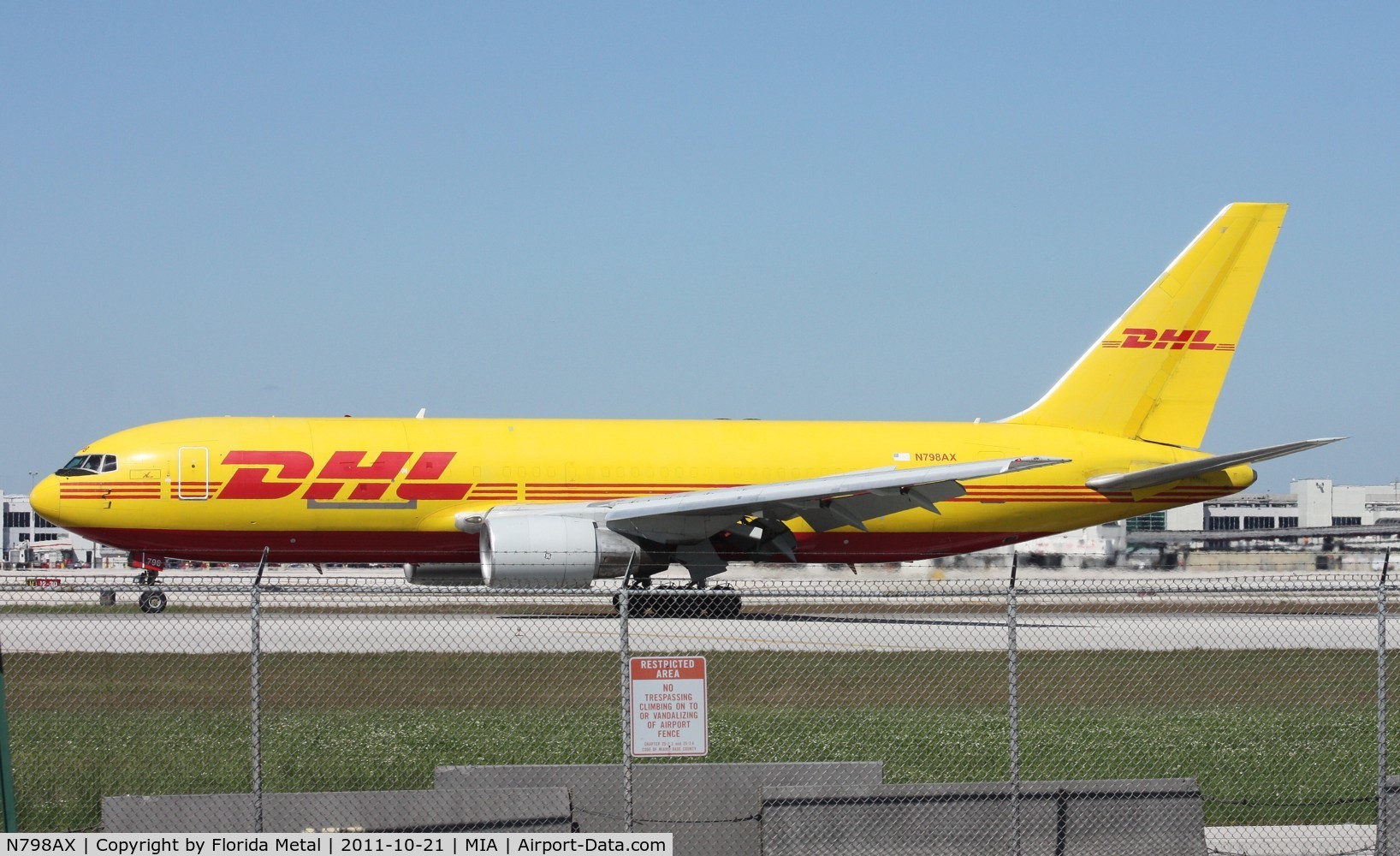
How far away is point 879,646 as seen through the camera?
20.5m

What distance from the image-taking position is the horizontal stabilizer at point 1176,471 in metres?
26.5

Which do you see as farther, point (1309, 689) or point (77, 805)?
point (1309, 689)

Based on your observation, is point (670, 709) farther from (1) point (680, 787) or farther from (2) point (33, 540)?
(2) point (33, 540)

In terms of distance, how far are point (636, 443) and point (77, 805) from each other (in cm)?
1811

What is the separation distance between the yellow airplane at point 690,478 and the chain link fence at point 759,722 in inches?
117

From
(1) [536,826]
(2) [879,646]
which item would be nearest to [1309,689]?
(2) [879,646]

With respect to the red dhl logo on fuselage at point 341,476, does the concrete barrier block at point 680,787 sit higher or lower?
lower

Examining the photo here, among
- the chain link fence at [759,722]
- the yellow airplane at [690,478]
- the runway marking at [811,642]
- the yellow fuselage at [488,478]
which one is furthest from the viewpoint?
the yellow fuselage at [488,478]

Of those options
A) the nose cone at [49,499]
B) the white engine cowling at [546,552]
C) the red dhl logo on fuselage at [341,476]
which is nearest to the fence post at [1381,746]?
the white engine cowling at [546,552]

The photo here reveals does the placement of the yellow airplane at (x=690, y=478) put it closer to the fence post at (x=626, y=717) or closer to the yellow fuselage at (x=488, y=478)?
the yellow fuselage at (x=488, y=478)

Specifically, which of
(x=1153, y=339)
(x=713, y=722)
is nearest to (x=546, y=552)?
(x=713, y=722)

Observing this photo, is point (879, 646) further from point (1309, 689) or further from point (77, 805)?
point (77, 805)

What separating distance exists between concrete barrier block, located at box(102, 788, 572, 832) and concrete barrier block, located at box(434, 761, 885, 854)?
0.67 m

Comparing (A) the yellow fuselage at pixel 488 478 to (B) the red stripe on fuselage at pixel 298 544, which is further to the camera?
(B) the red stripe on fuselage at pixel 298 544
